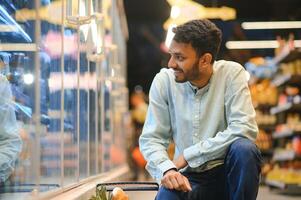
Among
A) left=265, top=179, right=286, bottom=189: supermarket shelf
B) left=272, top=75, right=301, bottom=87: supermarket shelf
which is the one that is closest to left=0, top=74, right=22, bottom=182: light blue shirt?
left=265, top=179, right=286, bottom=189: supermarket shelf

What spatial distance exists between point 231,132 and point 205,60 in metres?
0.34

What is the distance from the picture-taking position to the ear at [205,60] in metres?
2.31

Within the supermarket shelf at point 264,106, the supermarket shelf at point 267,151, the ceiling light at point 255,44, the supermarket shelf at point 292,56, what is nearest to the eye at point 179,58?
the supermarket shelf at point 292,56

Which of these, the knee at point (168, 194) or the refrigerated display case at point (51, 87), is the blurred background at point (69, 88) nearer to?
the refrigerated display case at point (51, 87)

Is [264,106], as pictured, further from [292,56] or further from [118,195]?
[118,195]

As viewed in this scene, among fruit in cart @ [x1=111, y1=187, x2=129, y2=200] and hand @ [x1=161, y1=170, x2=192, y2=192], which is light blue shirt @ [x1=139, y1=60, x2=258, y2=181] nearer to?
hand @ [x1=161, y1=170, x2=192, y2=192]

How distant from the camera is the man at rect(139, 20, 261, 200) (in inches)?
83.0

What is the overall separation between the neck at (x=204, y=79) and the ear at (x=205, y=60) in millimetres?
27

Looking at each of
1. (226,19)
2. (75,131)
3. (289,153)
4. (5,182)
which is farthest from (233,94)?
(289,153)

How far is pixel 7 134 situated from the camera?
2268 mm

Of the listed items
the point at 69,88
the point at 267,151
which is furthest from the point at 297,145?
the point at 69,88

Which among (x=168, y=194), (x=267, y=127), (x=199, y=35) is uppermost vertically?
(x=199, y=35)

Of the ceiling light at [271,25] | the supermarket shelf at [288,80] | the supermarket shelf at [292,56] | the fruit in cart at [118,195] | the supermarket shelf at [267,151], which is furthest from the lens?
the supermarket shelf at [267,151]

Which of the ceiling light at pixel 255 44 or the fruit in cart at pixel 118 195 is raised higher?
the ceiling light at pixel 255 44
